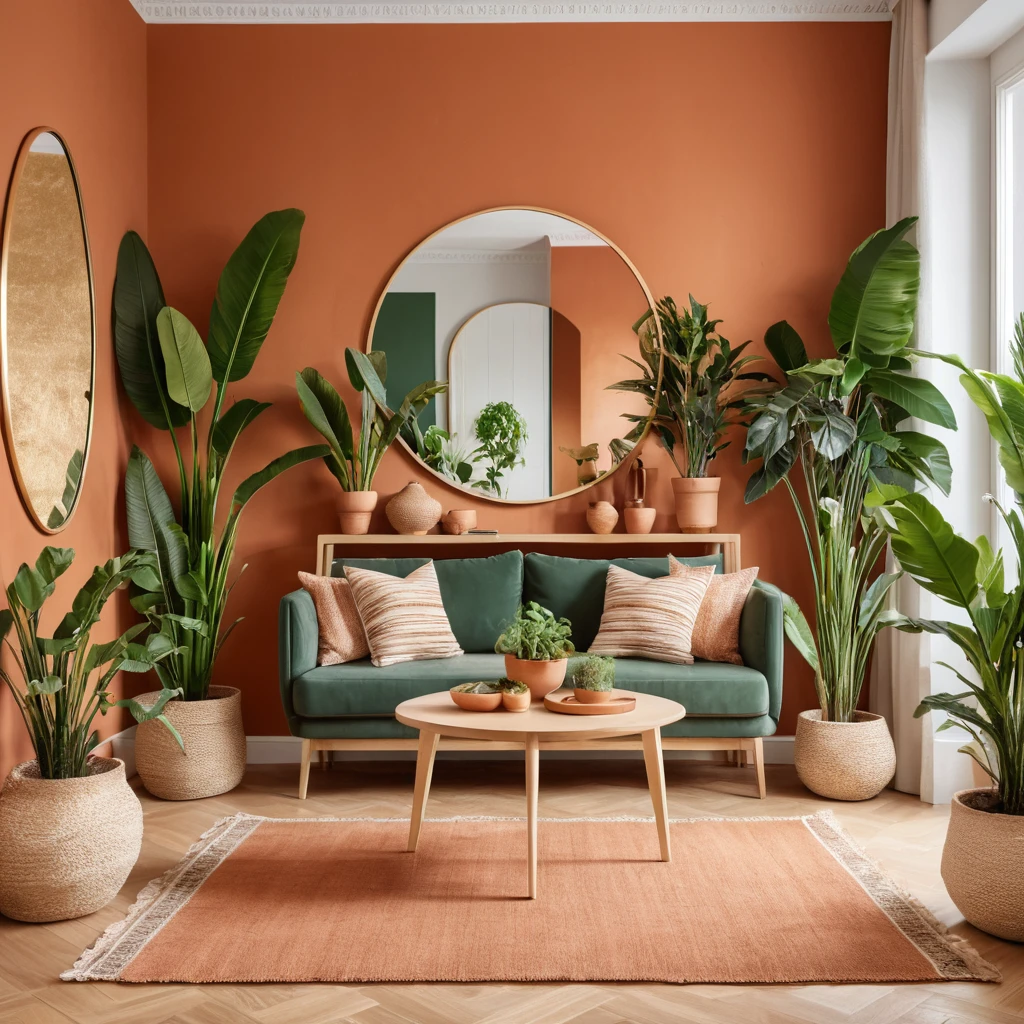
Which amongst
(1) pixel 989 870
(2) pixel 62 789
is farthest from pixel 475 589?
(1) pixel 989 870

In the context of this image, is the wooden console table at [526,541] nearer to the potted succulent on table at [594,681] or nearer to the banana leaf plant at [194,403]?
the banana leaf plant at [194,403]

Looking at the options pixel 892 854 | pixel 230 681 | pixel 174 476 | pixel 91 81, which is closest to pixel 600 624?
pixel 892 854

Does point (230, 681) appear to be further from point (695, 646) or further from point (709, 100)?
point (709, 100)

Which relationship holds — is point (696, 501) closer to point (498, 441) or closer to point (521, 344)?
point (498, 441)

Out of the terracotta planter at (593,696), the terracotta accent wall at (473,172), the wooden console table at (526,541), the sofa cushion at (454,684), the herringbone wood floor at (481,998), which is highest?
the terracotta accent wall at (473,172)

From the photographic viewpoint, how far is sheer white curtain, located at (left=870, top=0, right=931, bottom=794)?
3.76 metres

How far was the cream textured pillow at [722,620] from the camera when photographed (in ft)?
12.4

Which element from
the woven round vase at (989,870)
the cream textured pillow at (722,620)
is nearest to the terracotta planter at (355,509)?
the cream textured pillow at (722,620)

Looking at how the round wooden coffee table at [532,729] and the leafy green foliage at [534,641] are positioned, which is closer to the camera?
the round wooden coffee table at [532,729]

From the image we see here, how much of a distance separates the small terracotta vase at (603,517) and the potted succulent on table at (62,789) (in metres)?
1.98

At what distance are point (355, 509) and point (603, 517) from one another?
1.05 meters

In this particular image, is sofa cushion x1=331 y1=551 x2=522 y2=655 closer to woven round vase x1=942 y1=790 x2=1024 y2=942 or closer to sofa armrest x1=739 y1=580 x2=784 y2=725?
sofa armrest x1=739 y1=580 x2=784 y2=725

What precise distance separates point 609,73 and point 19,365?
2.73m

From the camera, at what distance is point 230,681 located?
170 inches
